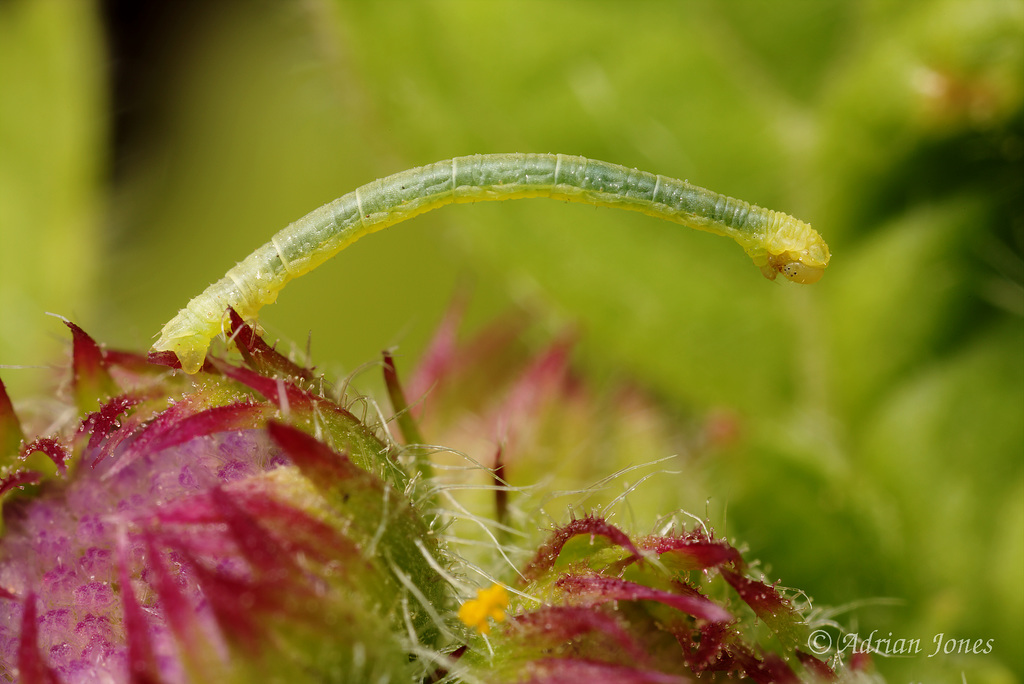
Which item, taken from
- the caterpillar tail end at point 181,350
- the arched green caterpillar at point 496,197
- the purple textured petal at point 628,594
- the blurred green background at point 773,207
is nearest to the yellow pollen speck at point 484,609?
the purple textured petal at point 628,594

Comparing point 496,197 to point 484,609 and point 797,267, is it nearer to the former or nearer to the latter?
point 797,267

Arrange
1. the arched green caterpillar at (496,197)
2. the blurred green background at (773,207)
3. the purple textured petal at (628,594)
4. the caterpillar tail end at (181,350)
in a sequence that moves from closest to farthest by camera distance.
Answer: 1. the purple textured petal at (628,594)
2. the caterpillar tail end at (181,350)
3. the arched green caterpillar at (496,197)
4. the blurred green background at (773,207)

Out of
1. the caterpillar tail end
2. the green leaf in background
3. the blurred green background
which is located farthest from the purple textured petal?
the green leaf in background

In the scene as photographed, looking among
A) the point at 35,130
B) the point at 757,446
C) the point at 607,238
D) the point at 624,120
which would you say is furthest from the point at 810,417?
the point at 35,130

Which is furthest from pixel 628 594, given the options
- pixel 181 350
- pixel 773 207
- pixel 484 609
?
pixel 773 207

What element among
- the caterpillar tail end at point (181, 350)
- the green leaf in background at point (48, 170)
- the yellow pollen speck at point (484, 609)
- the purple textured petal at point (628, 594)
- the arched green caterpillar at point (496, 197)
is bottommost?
the yellow pollen speck at point (484, 609)

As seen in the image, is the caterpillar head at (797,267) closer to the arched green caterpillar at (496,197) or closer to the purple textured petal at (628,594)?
the arched green caterpillar at (496,197)

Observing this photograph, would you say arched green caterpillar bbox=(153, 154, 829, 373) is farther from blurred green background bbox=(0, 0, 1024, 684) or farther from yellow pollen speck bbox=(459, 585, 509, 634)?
yellow pollen speck bbox=(459, 585, 509, 634)
